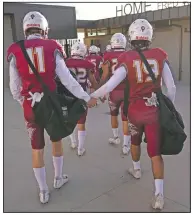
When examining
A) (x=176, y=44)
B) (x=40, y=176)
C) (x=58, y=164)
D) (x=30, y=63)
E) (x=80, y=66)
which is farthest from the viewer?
(x=176, y=44)

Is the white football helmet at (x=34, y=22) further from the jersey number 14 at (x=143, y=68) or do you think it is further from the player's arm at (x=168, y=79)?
the player's arm at (x=168, y=79)

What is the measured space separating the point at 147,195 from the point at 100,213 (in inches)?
21.3

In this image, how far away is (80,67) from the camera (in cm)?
374

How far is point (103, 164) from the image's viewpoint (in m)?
→ 3.64

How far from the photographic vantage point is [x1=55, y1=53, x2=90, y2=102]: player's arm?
97.7 inches

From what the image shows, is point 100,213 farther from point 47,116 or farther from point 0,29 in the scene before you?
point 0,29

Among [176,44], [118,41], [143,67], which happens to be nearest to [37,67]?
[143,67]

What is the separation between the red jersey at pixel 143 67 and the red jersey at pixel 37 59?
61cm

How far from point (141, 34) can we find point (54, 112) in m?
1.06

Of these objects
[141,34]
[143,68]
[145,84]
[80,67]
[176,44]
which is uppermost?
[176,44]

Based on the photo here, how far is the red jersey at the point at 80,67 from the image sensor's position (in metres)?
3.73

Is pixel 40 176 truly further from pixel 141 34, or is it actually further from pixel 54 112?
pixel 141 34

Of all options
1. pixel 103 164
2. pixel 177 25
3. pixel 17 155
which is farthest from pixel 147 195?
pixel 177 25

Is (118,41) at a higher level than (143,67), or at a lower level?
higher
